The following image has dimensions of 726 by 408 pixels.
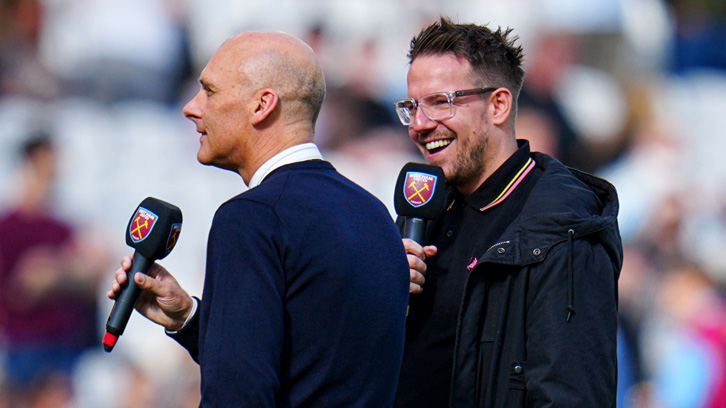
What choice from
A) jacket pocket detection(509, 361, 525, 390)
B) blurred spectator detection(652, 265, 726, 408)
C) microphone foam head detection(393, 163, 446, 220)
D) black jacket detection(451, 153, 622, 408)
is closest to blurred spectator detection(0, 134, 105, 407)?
microphone foam head detection(393, 163, 446, 220)

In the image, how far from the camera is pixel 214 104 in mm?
2088

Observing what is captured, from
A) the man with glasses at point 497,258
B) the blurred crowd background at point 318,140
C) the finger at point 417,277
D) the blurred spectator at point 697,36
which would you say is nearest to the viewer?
the man with glasses at point 497,258

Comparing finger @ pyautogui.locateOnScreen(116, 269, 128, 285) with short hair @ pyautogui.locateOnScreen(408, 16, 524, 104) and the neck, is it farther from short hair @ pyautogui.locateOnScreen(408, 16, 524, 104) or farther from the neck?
short hair @ pyautogui.locateOnScreen(408, 16, 524, 104)

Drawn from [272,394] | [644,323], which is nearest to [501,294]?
[272,394]

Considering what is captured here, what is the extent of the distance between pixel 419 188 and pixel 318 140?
3.72 m

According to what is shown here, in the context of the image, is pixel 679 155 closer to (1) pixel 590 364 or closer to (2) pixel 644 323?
(2) pixel 644 323

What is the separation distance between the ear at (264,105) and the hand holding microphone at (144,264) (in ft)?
1.01

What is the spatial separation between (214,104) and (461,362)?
92 cm

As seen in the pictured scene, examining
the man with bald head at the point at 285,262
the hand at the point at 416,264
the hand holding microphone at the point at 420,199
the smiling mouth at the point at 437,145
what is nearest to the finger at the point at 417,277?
the hand at the point at 416,264

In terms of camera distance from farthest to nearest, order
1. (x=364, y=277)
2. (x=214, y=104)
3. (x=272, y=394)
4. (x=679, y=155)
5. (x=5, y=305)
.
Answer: (x=679, y=155), (x=5, y=305), (x=214, y=104), (x=364, y=277), (x=272, y=394)

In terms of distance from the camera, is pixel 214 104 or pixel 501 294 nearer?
pixel 214 104

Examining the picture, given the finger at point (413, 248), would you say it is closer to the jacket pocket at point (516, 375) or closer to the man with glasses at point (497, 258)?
the man with glasses at point (497, 258)

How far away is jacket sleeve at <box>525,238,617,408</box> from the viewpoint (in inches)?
86.0

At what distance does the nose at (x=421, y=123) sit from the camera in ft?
8.84
